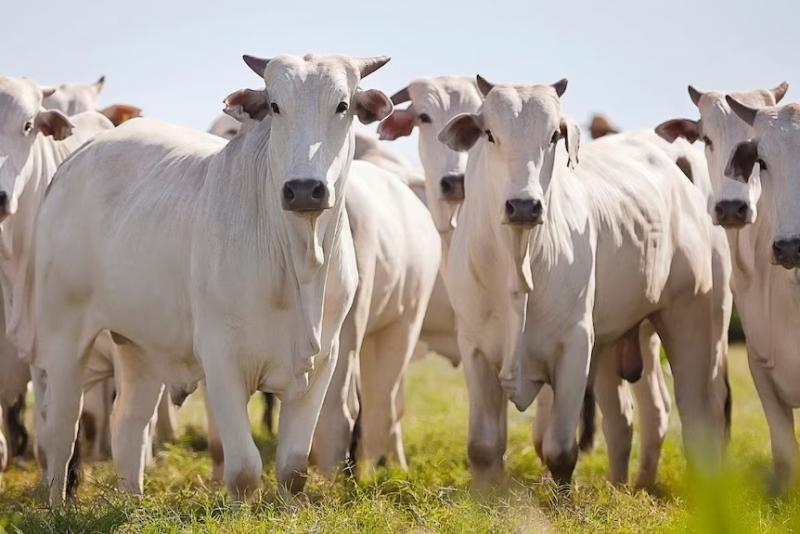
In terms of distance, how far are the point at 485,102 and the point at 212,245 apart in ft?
5.92

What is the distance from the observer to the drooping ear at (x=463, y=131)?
6.11m

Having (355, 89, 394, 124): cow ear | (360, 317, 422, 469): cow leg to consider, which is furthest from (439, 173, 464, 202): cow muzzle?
(355, 89, 394, 124): cow ear

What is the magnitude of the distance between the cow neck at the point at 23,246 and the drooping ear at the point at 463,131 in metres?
2.35

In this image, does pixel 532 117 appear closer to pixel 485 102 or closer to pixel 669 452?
pixel 485 102

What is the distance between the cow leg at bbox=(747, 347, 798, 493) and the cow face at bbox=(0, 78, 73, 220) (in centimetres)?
412

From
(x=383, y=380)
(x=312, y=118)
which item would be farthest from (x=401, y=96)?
(x=312, y=118)

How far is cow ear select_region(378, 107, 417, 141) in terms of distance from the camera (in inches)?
325

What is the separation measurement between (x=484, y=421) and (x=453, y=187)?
6.56 ft

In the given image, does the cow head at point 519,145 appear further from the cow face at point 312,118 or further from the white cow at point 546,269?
the cow face at point 312,118

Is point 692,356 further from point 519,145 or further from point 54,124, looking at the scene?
point 54,124

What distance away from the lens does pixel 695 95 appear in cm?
693

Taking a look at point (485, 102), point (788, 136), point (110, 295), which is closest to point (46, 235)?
point (110, 295)

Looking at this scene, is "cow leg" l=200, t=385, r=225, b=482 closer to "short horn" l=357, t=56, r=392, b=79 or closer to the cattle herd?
the cattle herd

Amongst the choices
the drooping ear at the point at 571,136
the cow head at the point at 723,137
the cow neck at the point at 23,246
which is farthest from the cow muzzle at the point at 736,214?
the cow neck at the point at 23,246
